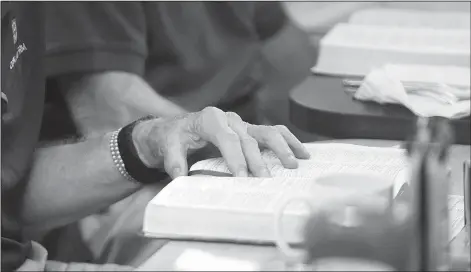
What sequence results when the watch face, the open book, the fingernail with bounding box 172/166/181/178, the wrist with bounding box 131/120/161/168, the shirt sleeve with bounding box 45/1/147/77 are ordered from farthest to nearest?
the shirt sleeve with bounding box 45/1/147/77, the wrist with bounding box 131/120/161/168, the fingernail with bounding box 172/166/181/178, the open book, the watch face

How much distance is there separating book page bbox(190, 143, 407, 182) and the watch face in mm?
290

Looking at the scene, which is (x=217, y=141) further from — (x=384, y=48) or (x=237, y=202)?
(x=384, y=48)

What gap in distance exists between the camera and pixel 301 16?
4.63 feet

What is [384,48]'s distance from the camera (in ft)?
4.65

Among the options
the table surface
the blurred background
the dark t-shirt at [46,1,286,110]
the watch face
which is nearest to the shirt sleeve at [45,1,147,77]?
the dark t-shirt at [46,1,286,110]

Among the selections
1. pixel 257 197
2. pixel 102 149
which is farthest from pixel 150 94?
pixel 257 197

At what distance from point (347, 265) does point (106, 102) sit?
0.73m

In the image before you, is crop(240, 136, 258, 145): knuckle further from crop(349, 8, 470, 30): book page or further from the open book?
crop(349, 8, 470, 30): book page

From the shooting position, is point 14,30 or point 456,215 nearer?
point 456,215

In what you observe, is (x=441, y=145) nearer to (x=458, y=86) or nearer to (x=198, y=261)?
(x=198, y=261)

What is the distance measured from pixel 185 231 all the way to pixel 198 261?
0.08m

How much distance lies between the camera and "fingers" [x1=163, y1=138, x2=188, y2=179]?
3.70 feet

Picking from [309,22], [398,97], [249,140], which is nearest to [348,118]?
[398,97]

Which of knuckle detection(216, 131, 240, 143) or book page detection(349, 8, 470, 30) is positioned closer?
knuckle detection(216, 131, 240, 143)
